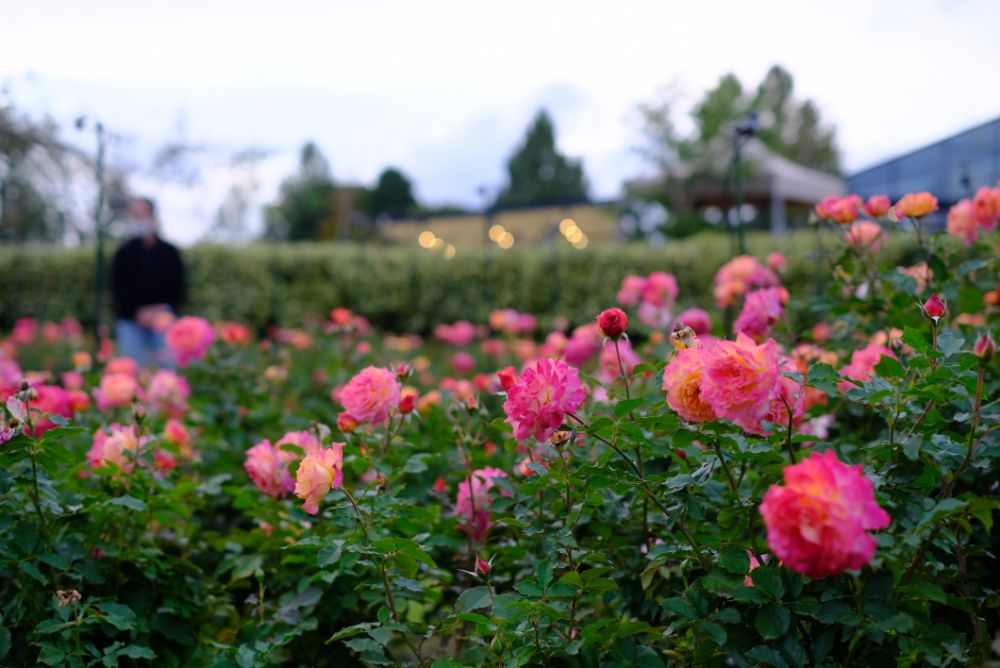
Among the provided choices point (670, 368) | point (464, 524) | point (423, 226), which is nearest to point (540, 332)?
point (464, 524)

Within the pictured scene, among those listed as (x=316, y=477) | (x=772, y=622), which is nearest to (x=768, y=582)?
(x=772, y=622)

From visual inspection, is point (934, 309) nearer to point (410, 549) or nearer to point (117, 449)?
point (410, 549)

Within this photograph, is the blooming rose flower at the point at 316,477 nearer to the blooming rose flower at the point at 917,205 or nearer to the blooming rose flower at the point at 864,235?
the blooming rose flower at the point at 917,205

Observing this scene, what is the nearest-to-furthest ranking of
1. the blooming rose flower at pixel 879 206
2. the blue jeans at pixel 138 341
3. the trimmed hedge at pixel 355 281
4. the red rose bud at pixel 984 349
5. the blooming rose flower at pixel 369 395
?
the red rose bud at pixel 984 349 → the blooming rose flower at pixel 369 395 → the blooming rose flower at pixel 879 206 → the blue jeans at pixel 138 341 → the trimmed hedge at pixel 355 281

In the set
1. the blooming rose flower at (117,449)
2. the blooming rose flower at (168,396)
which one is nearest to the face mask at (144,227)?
the blooming rose flower at (168,396)

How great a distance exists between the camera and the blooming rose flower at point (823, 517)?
0.71 meters

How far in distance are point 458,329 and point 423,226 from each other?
637 inches

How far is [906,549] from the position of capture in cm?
112

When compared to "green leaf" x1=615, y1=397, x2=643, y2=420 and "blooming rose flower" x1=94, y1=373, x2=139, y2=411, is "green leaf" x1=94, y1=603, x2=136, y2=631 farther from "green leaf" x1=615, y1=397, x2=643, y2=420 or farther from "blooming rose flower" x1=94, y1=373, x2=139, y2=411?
"blooming rose flower" x1=94, y1=373, x2=139, y2=411

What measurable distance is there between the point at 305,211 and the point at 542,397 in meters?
30.9

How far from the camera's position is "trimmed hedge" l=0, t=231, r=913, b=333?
24.1 ft

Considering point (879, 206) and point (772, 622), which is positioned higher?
point (879, 206)

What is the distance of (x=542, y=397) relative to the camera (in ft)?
3.33

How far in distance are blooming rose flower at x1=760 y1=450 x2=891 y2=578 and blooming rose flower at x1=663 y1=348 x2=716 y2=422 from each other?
209 millimetres
